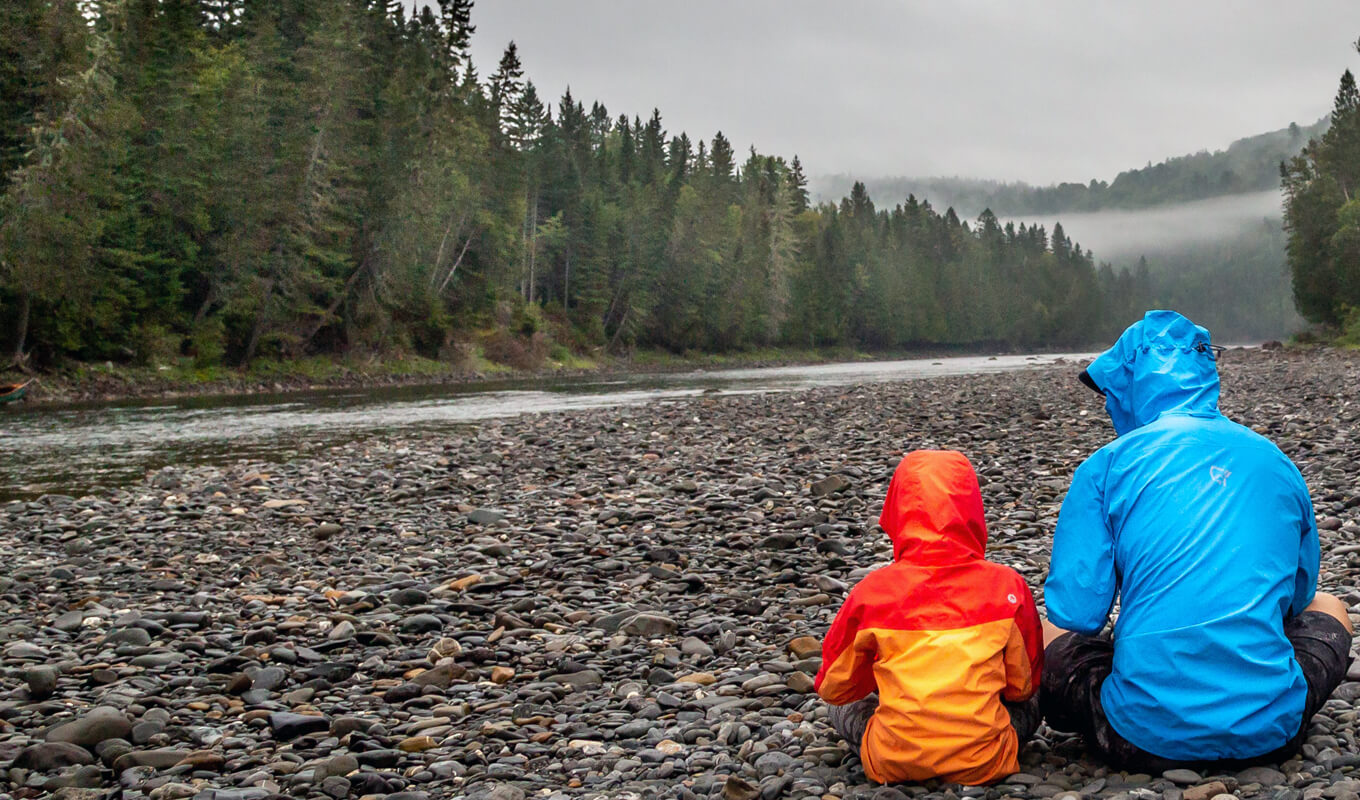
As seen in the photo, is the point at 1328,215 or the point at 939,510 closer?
the point at 939,510

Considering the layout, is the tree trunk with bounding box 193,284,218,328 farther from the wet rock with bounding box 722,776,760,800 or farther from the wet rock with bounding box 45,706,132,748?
the wet rock with bounding box 722,776,760,800

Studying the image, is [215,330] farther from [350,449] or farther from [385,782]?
[385,782]

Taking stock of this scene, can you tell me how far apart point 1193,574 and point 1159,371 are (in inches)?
32.5

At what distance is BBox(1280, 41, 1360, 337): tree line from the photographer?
6688cm

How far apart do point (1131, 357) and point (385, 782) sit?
3.65 m

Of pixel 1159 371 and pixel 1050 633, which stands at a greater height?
pixel 1159 371

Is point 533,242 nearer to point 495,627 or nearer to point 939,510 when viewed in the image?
point 495,627

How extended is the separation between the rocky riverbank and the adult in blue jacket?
0.27m

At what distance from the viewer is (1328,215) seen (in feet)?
234

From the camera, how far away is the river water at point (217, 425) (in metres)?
16.5

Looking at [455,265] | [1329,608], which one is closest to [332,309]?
[455,265]

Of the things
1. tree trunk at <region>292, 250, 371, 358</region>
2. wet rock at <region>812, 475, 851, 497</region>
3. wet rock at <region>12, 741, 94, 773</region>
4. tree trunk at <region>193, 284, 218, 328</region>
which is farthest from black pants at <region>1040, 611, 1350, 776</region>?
tree trunk at <region>292, 250, 371, 358</region>

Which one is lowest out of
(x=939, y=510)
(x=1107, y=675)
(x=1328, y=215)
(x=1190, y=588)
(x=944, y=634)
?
(x=1107, y=675)

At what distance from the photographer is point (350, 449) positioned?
18.1 m
